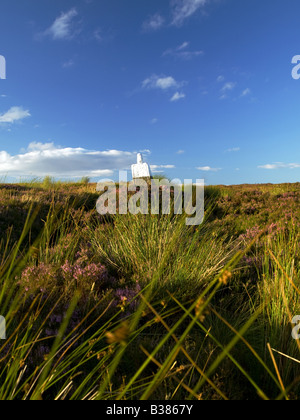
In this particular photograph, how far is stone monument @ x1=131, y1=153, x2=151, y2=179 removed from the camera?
1725 centimetres

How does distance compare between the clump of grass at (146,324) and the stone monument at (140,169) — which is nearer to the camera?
the clump of grass at (146,324)

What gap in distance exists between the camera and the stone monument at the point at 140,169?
17250mm

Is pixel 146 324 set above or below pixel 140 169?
below

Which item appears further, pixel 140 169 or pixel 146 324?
pixel 140 169

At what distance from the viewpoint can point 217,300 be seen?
4133mm

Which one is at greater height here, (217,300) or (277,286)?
(277,286)

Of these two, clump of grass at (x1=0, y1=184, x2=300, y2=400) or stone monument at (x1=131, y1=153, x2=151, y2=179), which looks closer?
clump of grass at (x1=0, y1=184, x2=300, y2=400)

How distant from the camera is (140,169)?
57.4ft

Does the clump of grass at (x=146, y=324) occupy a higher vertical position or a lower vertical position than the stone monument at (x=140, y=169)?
lower
